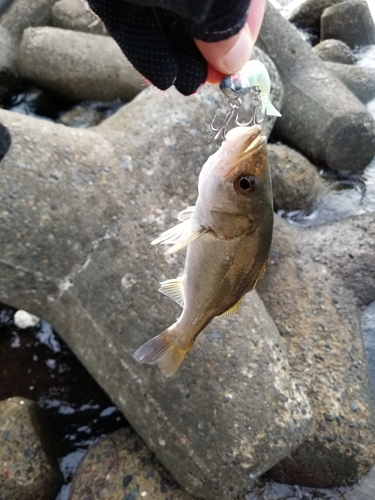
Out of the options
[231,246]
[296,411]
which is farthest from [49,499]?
[231,246]

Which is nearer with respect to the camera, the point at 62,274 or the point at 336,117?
the point at 62,274

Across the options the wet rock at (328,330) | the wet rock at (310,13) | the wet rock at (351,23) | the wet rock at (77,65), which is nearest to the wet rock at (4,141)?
the wet rock at (328,330)

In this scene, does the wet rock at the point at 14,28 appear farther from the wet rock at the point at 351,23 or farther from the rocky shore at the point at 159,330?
the wet rock at the point at 351,23

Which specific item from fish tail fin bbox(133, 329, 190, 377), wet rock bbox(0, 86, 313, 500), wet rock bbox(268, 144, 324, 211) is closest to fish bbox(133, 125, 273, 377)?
fish tail fin bbox(133, 329, 190, 377)

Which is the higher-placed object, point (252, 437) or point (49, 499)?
point (252, 437)

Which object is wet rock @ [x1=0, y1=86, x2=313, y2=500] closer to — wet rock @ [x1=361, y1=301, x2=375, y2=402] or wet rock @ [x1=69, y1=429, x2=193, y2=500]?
wet rock @ [x1=69, y1=429, x2=193, y2=500]

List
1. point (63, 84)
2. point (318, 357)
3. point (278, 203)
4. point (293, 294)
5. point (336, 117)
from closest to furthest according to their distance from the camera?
1. point (318, 357)
2. point (293, 294)
3. point (278, 203)
4. point (336, 117)
5. point (63, 84)

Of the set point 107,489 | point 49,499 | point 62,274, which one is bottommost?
point 49,499

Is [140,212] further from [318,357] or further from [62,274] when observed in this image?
[318,357]

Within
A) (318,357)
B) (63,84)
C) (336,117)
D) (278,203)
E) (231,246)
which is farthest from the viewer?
(63,84)
